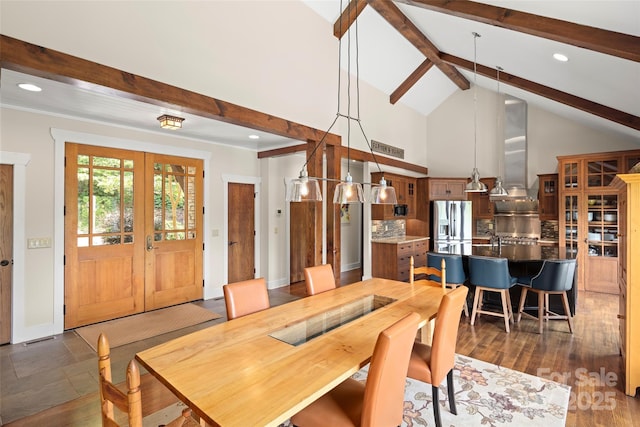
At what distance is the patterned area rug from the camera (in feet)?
7.48

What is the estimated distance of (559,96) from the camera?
16.5 ft

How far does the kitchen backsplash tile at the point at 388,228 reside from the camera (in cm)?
667

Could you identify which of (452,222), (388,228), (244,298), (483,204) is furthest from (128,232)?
(483,204)

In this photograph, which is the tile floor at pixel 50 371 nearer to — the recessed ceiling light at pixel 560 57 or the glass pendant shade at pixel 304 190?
the glass pendant shade at pixel 304 190

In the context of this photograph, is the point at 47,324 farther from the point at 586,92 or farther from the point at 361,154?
the point at 586,92

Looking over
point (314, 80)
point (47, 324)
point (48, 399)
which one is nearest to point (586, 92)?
point (314, 80)

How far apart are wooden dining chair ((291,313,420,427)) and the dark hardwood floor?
153cm

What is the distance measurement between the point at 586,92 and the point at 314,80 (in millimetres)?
3694

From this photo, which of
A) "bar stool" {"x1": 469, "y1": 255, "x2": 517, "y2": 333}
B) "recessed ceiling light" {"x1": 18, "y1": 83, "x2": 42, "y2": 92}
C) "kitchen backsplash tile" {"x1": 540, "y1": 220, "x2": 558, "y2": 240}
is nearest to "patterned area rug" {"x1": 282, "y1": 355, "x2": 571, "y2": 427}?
"bar stool" {"x1": 469, "y1": 255, "x2": 517, "y2": 333}

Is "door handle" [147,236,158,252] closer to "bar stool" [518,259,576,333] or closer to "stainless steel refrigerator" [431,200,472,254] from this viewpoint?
"bar stool" [518,259,576,333]

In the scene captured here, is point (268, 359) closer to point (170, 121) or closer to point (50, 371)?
point (50, 371)

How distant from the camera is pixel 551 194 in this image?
642 centimetres

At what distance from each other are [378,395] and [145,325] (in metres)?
3.64

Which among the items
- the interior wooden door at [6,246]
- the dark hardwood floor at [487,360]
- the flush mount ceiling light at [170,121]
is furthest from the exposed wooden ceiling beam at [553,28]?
the interior wooden door at [6,246]
